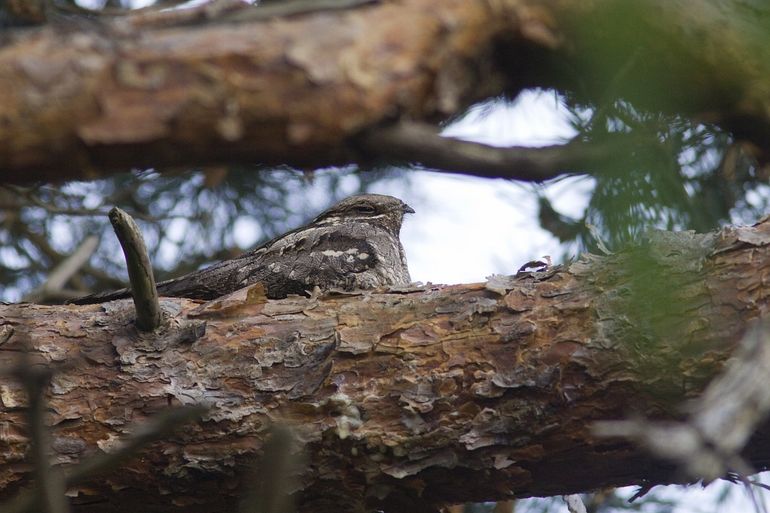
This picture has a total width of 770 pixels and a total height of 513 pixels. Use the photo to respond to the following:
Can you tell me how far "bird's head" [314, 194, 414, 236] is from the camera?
536 cm

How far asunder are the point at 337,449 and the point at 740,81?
7.41ft

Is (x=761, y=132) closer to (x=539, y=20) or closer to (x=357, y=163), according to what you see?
(x=539, y=20)

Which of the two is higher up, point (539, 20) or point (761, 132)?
point (539, 20)

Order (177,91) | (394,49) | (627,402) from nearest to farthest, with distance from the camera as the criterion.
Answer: (177,91) < (394,49) < (627,402)

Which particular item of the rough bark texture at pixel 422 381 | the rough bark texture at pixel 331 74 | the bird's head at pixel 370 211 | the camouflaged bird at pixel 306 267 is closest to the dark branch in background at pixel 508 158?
the rough bark texture at pixel 331 74

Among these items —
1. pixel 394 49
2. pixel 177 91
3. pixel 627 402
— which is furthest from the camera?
pixel 627 402

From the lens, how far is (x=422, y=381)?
11.1 ft

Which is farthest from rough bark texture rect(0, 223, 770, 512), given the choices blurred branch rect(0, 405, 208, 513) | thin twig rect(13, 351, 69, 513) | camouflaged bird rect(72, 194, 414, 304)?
thin twig rect(13, 351, 69, 513)

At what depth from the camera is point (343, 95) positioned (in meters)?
1.45

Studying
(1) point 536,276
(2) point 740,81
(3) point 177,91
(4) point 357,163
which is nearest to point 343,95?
(4) point 357,163

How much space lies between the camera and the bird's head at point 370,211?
5.36 meters

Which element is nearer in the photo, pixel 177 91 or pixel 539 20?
pixel 177 91

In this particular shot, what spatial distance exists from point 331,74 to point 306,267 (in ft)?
10.3

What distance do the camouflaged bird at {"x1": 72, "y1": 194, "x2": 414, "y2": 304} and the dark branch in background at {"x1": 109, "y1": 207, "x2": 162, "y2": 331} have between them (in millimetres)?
793
